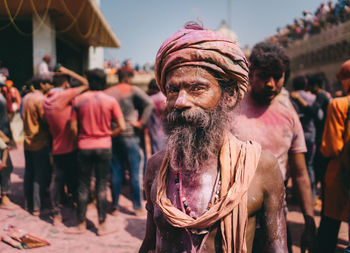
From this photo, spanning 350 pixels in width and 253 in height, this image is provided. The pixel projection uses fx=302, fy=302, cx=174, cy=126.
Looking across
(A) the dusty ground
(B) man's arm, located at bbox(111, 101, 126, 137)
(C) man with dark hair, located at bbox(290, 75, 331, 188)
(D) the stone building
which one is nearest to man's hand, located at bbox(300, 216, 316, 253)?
(A) the dusty ground

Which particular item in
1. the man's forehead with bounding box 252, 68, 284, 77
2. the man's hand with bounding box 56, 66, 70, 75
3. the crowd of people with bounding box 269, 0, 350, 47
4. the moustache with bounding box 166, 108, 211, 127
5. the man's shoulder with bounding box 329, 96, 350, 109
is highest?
the crowd of people with bounding box 269, 0, 350, 47

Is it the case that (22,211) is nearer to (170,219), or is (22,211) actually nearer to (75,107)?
(75,107)

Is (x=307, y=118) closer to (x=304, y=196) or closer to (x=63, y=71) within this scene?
(x=304, y=196)

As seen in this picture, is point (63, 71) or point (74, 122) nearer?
point (74, 122)

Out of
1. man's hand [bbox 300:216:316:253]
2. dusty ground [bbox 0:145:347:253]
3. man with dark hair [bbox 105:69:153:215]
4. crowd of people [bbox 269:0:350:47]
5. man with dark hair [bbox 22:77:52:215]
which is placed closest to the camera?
man's hand [bbox 300:216:316:253]

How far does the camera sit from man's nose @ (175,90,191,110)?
4.63ft

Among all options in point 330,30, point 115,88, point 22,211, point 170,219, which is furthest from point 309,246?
point 330,30

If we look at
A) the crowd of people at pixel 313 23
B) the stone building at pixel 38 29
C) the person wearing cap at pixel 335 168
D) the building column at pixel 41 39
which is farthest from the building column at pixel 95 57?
the person wearing cap at pixel 335 168

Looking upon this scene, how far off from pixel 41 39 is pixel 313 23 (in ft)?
53.7

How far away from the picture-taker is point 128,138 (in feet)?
16.7

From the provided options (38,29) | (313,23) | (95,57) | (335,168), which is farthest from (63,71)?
(313,23)

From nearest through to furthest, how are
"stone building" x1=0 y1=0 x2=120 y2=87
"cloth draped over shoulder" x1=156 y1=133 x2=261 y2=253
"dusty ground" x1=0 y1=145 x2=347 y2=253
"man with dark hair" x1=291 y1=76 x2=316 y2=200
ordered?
"cloth draped over shoulder" x1=156 y1=133 x2=261 y2=253 < "dusty ground" x1=0 y1=145 x2=347 y2=253 < "man with dark hair" x1=291 y1=76 x2=316 y2=200 < "stone building" x1=0 y1=0 x2=120 y2=87

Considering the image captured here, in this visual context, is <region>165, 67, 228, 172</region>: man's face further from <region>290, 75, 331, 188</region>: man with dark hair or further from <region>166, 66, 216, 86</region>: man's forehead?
<region>290, 75, 331, 188</region>: man with dark hair

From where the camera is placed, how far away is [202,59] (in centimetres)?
144
